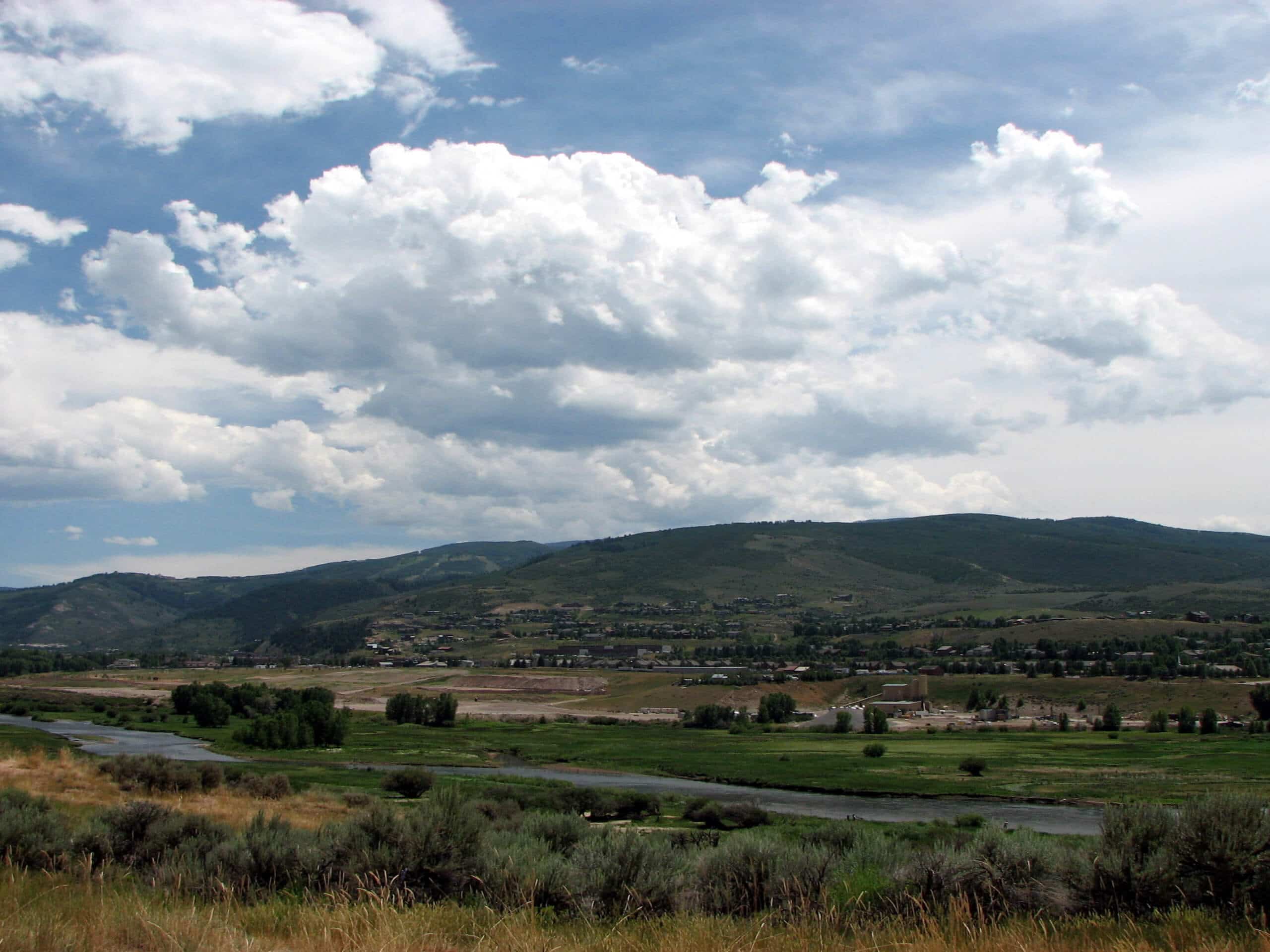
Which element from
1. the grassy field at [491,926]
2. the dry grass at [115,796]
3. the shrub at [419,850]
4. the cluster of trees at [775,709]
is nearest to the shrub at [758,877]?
the grassy field at [491,926]

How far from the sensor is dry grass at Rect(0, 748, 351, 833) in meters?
26.6

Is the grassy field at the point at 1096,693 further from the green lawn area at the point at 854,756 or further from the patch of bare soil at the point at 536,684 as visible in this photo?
the patch of bare soil at the point at 536,684

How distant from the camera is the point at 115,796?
30672 millimetres

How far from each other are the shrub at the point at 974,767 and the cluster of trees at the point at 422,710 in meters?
49.8

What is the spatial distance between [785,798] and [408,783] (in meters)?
19.0

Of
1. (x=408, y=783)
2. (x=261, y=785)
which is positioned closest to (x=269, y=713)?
(x=408, y=783)

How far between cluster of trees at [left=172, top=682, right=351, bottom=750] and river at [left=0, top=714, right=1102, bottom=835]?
14.8 feet

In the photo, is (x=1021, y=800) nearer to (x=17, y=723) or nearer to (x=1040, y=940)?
(x=1040, y=940)

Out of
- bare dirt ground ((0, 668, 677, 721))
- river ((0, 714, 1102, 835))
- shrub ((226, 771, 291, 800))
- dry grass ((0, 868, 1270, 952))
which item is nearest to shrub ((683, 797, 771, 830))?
river ((0, 714, 1102, 835))

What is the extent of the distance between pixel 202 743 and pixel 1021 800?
56.0m

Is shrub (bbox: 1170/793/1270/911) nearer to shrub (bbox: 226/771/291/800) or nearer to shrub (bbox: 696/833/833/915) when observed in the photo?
shrub (bbox: 696/833/833/915)

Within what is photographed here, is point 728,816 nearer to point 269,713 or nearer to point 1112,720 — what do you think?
point 1112,720

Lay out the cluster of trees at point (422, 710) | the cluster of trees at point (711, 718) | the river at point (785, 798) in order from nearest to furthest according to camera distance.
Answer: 1. the river at point (785, 798)
2. the cluster of trees at point (422, 710)
3. the cluster of trees at point (711, 718)

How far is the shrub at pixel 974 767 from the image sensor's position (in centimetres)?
5500
